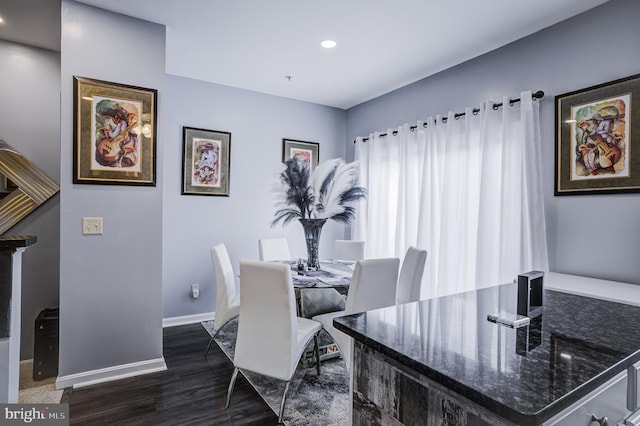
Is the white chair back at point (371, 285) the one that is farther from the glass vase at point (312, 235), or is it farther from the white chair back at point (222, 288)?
the white chair back at point (222, 288)

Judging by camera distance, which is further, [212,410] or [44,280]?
[44,280]

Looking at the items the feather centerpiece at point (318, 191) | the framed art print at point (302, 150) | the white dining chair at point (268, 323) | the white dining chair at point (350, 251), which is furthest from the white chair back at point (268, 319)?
the framed art print at point (302, 150)

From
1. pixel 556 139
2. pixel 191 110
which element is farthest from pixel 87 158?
pixel 556 139

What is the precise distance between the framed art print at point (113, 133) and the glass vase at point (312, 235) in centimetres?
124

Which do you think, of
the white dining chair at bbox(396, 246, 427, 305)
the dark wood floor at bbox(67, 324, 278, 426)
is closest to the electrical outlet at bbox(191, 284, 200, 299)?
the dark wood floor at bbox(67, 324, 278, 426)

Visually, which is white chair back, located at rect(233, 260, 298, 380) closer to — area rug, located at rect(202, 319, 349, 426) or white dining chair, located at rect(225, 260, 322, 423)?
white dining chair, located at rect(225, 260, 322, 423)

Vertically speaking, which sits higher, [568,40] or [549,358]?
[568,40]

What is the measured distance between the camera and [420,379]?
903 mm

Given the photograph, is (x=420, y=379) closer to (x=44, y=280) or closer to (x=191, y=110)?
(x=44, y=280)

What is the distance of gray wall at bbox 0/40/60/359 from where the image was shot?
115 inches

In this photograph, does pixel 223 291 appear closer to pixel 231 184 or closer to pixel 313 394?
pixel 313 394

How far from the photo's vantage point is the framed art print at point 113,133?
2.52m

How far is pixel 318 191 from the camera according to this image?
292 centimetres

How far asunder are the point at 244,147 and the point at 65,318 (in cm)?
246
